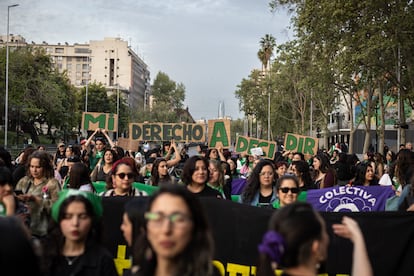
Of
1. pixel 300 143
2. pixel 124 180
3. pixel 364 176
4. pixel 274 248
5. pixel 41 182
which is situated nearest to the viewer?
pixel 274 248

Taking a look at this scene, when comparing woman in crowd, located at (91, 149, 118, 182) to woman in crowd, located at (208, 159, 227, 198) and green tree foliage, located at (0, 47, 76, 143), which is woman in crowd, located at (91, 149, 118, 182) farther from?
green tree foliage, located at (0, 47, 76, 143)

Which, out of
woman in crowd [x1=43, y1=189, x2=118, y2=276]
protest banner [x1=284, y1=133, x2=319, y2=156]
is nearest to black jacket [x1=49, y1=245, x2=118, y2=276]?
woman in crowd [x1=43, y1=189, x2=118, y2=276]

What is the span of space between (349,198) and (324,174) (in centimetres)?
193

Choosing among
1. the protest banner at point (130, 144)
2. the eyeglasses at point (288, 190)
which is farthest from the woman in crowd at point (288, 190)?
the protest banner at point (130, 144)

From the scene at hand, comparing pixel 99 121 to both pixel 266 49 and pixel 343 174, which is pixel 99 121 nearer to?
pixel 343 174

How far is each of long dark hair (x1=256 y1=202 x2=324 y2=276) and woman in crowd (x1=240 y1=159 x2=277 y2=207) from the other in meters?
3.55

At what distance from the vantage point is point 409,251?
5055 mm

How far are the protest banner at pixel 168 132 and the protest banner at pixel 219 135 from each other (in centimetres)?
148

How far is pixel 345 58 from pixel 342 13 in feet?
6.35

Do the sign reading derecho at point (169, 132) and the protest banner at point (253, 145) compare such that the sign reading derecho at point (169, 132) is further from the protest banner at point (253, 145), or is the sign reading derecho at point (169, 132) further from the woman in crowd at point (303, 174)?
the woman in crowd at point (303, 174)

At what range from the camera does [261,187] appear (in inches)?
253

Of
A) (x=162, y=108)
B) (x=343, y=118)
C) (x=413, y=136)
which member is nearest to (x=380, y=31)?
(x=413, y=136)

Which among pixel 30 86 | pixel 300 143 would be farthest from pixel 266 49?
pixel 300 143

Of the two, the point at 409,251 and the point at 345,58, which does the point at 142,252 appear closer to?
the point at 409,251
